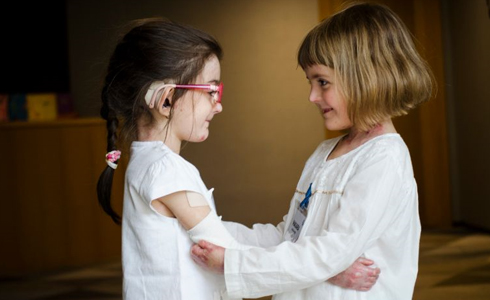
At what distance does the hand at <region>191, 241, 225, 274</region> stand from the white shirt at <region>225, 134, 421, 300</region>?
0.8 inches

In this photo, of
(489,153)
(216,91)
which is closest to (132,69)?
(216,91)

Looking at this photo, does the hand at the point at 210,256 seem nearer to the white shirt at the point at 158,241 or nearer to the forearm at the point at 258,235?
the white shirt at the point at 158,241

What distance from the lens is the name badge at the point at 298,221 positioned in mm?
1657

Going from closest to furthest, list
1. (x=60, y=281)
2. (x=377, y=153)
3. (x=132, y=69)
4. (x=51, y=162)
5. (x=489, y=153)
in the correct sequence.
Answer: (x=377, y=153) < (x=132, y=69) < (x=60, y=281) < (x=51, y=162) < (x=489, y=153)

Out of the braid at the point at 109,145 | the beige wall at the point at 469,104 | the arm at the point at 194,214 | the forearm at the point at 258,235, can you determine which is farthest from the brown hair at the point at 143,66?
the beige wall at the point at 469,104

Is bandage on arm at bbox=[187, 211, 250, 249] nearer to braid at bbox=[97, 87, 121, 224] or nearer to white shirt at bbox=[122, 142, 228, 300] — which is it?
white shirt at bbox=[122, 142, 228, 300]

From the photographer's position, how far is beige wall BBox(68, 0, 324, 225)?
18.9 feet

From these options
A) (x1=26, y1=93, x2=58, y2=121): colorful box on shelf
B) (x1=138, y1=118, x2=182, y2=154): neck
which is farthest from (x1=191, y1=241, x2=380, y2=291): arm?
(x1=26, y1=93, x2=58, y2=121): colorful box on shelf

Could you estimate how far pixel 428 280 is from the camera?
3.96 metres

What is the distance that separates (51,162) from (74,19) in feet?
5.93

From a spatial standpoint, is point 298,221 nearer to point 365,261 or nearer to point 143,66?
point 365,261

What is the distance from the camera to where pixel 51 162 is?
15.8 feet

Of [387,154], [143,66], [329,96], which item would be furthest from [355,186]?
[143,66]

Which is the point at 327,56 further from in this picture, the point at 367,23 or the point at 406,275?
the point at 406,275
